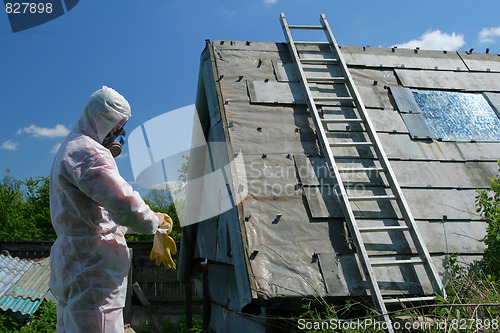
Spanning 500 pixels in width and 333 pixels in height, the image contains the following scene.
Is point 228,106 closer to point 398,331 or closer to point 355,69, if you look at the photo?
point 355,69

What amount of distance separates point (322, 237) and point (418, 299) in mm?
793

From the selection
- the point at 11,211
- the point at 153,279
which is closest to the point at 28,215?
the point at 11,211

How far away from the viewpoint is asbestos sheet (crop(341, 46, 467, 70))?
195 inches

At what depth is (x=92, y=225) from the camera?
2.03 m

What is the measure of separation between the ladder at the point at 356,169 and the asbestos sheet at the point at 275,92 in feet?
0.35

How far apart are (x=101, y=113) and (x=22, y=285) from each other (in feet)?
15.1

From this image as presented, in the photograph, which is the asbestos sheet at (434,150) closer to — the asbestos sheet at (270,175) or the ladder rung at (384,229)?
the ladder rung at (384,229)

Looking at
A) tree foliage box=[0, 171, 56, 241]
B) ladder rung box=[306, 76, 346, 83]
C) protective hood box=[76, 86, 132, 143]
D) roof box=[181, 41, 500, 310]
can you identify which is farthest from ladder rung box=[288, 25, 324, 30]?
tree foliage box=[0, 171, 56, 241]

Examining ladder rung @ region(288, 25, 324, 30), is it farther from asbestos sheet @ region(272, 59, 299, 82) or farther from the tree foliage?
the tree foliage

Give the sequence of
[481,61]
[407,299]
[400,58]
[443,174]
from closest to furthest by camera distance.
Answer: [407,299], [443,174], [400,58], [481,61]

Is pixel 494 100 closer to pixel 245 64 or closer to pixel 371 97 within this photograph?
pixel 371 97

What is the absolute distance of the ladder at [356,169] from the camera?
2.79 m

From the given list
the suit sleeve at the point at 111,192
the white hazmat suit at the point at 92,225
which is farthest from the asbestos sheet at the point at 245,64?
the suit sleeve at the point at 111,192

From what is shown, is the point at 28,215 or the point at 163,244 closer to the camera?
the point at 163,244
